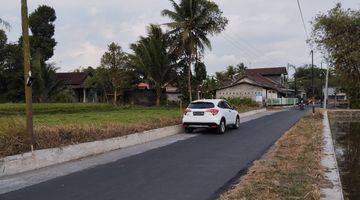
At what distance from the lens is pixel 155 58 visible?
4606 cm

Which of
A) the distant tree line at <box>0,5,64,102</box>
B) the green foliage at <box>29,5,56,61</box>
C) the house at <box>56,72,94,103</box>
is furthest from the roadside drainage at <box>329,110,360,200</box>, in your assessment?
the green foliage at <box>29,5,56,61</box>

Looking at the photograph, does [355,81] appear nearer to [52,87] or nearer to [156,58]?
[156,58]

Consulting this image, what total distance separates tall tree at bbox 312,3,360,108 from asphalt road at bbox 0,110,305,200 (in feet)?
97.9

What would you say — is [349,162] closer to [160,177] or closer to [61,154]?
[160,177]

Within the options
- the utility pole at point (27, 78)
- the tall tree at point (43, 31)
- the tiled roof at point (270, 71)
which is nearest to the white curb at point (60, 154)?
the utility pole at point (27, 78)

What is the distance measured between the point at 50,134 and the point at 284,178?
6819 mm

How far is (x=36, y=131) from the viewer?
1359 cm

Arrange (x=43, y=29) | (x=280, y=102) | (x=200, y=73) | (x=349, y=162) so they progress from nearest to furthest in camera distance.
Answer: (x=349, y=162) < (x=200, y=73) < (x=43, y=29) < (x=280, y=102)

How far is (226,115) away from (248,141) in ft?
15.2

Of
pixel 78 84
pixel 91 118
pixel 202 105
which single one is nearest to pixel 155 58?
pixel 78 84

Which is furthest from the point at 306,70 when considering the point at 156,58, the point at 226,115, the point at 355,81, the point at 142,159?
the point at 142,159

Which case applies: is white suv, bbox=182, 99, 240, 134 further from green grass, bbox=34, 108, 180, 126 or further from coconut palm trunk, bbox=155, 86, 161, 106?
coconut palm trunk, bbox=155, 86, 161, 106

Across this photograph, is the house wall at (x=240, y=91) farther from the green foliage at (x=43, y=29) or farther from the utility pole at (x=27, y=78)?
the utility pole at (x=27, y=78)

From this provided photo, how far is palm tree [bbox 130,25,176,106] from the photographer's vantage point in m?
46.3
